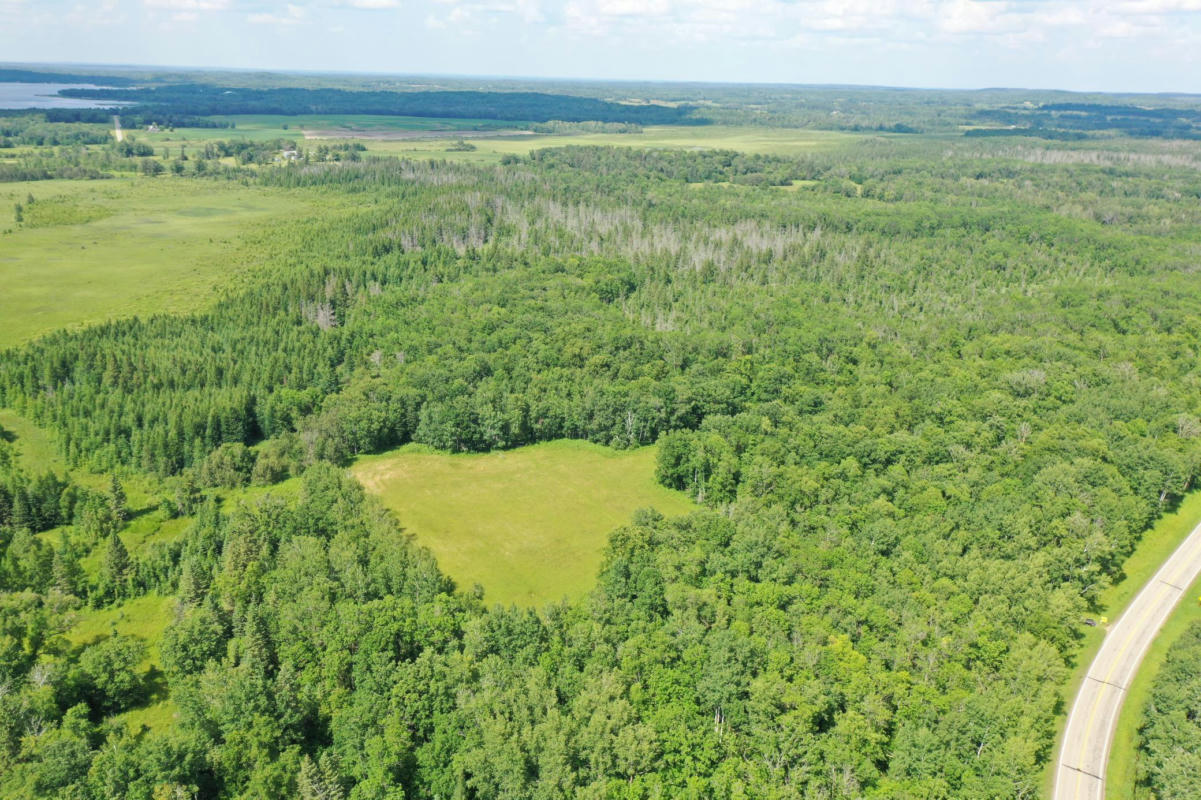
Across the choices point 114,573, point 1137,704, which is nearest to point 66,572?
point 114,573

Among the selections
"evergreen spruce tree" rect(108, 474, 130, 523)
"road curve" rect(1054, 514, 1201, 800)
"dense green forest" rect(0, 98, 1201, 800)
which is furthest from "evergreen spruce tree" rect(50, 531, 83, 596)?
"road curve" rect(1054, 514, 1201, 800)

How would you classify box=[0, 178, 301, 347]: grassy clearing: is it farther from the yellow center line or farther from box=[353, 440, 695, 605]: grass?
the yellow center line

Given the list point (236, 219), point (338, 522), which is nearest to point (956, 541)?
point (338, 522)

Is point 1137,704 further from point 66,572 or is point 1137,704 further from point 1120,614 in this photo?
point 66,572

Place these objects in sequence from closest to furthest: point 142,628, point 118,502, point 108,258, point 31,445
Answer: point 142,628 < point 118,502 < point 31,445 < point 108,258

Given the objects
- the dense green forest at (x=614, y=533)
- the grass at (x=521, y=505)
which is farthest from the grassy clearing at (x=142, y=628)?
the grass at (x=521, y=505)

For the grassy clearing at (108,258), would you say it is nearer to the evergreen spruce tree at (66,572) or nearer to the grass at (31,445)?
the grass at (31,445)
